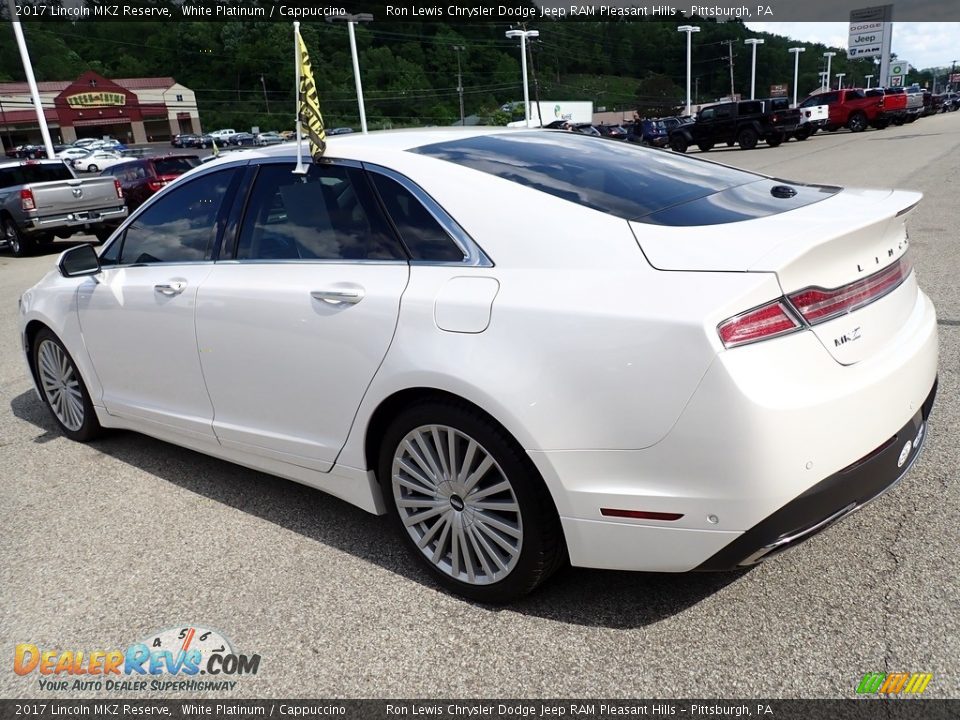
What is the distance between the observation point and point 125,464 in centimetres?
452

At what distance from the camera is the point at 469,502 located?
110 inches

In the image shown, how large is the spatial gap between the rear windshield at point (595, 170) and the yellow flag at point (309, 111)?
43 cm

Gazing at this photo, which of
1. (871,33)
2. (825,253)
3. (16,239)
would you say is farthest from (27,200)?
(871,33)

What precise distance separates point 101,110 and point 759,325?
343 ft

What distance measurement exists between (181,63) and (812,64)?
4456 inches

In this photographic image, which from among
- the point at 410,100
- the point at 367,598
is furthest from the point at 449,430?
the point at 410,100

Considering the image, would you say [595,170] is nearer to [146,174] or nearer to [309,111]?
[309,111]

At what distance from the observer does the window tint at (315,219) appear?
3109 millimetres

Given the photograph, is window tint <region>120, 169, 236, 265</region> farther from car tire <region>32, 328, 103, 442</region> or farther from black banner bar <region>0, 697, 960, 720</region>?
black banner bar <region>0, 697, 960, 720</region>

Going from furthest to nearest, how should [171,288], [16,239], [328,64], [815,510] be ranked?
[328,64], [16,239], [171,288], [815,510]

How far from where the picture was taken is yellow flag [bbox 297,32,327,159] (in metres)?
3.26

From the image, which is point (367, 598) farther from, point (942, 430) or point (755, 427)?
point (942, 430)

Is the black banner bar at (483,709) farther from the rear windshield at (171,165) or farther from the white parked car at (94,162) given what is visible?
the white parked car at (94,162)

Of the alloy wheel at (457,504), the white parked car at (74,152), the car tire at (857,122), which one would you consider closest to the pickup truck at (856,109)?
the car tire at (857,122)
